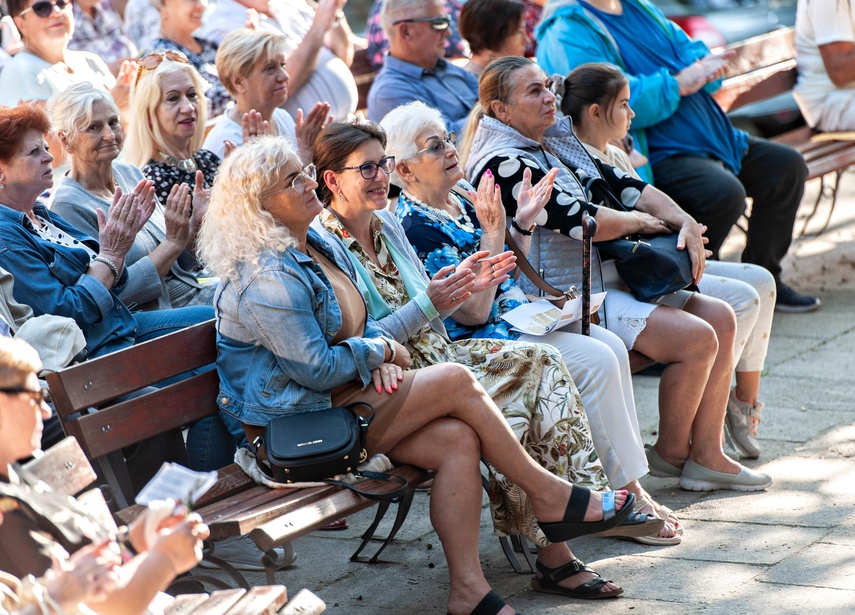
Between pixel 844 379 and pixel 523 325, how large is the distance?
7.54ft

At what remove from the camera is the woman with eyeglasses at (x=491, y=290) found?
4.02 meters

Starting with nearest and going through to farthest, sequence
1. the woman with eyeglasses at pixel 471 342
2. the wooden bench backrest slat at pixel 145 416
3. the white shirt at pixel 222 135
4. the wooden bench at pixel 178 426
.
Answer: the wooden bench at pixel 178 426 → the wooden bench backrest slat at pixel 145 416 → the woman with eyeglasses at pixel 471 342 → the white shirt at pixel 222 135

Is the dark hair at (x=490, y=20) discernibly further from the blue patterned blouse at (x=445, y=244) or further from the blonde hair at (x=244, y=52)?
the blue patterned blouse at (x=445, y=244)

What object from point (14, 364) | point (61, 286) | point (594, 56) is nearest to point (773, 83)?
point (594, 56)

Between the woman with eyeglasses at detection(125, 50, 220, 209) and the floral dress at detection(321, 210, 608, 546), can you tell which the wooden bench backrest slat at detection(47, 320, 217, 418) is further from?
the woman with eyeglasses at detection(125, 50, 220, 209)

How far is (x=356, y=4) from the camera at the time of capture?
60.8 ft

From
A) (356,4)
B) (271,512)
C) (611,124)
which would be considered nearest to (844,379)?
(611,124)

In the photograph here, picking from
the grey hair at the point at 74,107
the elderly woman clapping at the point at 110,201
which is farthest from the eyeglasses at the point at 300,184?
the grey hair at the point at 74,107

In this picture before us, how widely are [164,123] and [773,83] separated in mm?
4524

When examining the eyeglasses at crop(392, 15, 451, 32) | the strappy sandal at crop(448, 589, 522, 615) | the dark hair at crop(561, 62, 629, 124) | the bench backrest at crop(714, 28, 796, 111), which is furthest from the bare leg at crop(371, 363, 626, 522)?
the bench backrest at crop(714, 28, 796, 111)

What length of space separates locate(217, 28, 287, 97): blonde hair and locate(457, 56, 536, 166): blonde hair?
1025 millimetres

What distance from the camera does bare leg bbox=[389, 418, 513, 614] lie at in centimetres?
343

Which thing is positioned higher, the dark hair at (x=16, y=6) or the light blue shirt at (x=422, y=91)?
the dark hair at (x=16, y=6)

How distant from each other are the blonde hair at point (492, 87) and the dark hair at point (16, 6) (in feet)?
6.92
